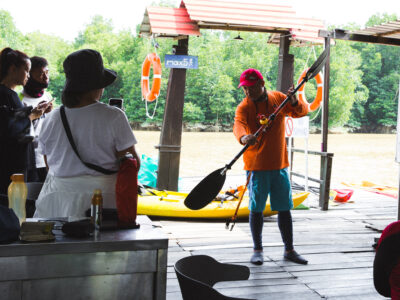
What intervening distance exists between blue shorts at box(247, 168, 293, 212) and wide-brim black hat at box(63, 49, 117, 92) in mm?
1848

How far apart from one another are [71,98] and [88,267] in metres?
0.76

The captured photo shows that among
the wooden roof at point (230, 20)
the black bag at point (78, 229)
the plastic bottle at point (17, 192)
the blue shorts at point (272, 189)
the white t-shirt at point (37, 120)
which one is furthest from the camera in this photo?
the wooden roof at point (230, 20)

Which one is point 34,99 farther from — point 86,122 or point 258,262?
point 258,262

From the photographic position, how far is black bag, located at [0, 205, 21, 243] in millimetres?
1625

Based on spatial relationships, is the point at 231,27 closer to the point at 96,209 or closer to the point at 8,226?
the point at 96,209

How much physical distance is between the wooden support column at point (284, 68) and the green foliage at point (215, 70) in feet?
48.6

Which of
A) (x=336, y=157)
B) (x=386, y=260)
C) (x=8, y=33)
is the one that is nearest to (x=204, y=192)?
(x=386, y=260)

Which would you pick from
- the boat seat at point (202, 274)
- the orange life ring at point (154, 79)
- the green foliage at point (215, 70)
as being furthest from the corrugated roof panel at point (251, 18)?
the green foliage at point (215, 70)

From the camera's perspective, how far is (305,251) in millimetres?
4125

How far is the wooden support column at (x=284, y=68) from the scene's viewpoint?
22.2ft

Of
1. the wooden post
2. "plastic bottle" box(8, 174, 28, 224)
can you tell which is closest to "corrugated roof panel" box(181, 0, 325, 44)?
the wooden post

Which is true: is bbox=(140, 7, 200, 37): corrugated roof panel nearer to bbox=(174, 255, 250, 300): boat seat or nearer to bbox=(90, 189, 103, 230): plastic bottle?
bbox=(90, 189, 103, 230): plastic bottle

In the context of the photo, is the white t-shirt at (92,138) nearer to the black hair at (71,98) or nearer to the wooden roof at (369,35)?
the black hair at (71,98)

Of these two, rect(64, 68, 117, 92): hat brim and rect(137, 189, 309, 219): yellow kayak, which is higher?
rect(64, 68, 117, 92): hat brim
